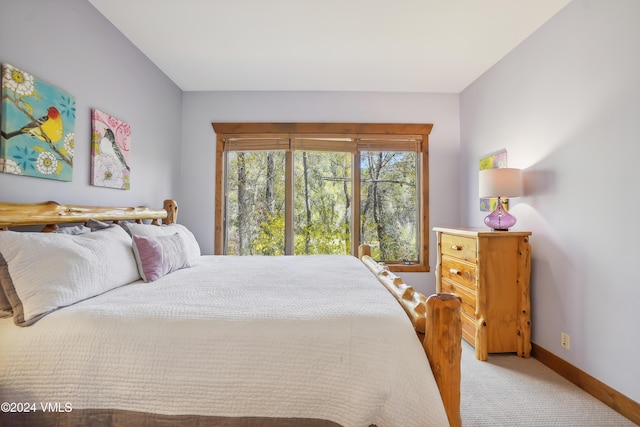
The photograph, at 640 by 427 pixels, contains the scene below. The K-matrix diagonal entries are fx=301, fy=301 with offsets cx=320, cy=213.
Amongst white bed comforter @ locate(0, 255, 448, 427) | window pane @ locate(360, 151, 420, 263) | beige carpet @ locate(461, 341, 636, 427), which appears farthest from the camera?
window pane @ locate(360, 151, 420, 263)

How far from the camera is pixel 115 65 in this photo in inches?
99.0

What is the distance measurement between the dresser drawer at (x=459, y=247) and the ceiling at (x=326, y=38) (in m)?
1.74

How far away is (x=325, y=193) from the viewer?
386cm

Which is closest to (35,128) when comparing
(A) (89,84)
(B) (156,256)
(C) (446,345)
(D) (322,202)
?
(A) (89,84)

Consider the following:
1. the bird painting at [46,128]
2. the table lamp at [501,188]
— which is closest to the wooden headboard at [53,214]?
the bird painting at [46,128]

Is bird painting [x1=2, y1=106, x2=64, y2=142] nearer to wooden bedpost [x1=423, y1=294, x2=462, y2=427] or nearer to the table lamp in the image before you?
wooden bedpost [x1=423, y1=294, x2=462, y2=427]

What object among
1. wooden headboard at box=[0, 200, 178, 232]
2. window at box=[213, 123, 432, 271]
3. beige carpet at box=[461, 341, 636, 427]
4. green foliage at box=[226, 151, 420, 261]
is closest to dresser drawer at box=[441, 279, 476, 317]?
beige carpet at box=[461, 341, 636, 427]

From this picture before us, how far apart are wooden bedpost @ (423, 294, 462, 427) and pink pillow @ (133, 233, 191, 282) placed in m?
1.53

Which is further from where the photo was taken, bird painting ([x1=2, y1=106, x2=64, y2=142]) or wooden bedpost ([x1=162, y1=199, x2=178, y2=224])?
wooden bedpost ([x1=162, y1=199, x2=178, y2=224])

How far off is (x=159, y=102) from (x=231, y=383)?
319cm

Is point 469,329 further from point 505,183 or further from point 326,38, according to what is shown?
point 326,38

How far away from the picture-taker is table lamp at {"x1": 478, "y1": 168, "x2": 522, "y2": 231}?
8.14 feet

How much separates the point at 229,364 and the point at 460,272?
7.64ft

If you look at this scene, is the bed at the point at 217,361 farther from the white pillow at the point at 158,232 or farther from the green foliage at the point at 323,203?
the green foliage at the point at 323,203
